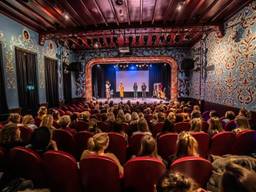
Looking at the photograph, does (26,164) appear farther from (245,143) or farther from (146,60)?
(146,60)

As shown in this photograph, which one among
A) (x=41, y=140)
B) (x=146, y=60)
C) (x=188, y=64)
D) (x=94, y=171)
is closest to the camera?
(x=94, y=171)

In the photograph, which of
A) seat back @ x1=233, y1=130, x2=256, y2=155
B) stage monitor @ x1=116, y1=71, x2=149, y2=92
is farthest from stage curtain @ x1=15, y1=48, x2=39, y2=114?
stage monitor @ x1=116, y1=71, x2=149, y2=92

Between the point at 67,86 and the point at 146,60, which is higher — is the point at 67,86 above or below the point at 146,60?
below

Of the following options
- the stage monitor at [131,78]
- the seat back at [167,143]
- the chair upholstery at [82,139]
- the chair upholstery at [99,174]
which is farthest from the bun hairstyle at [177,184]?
the stage monitor at [131,78]

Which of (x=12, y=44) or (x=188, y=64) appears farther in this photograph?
(x=188, y=64)

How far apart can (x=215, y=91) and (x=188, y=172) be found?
21.7 ft

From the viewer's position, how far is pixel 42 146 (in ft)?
7.54

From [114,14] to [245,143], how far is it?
5.08 m

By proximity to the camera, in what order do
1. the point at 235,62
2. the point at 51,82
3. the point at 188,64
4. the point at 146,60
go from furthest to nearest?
the point at 146,60 → the point at 188,64 → the point at 51,82 → the point at 235,62

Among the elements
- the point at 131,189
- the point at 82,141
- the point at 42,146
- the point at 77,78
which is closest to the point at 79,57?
the point at 77,78

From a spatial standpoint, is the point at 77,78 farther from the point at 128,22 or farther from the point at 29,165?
the point at 29,165

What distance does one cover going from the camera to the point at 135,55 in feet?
38.1

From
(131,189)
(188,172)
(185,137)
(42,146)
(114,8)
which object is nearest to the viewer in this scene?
(188,172)

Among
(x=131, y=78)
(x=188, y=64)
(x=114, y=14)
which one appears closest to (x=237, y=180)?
(x=114, y=14)
